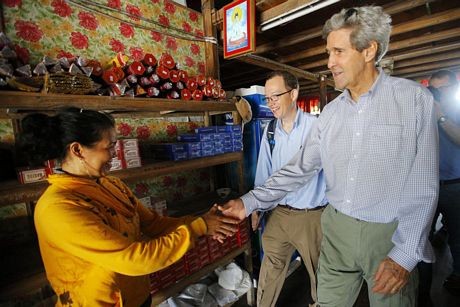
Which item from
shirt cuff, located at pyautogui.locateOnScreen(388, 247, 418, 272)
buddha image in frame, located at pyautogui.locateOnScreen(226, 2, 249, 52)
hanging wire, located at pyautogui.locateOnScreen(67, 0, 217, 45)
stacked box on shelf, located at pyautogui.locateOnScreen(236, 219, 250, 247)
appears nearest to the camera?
shirt cuff, located at pyautogui.locateOnScreen(388, 247, 418, 272)

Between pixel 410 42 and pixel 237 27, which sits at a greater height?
pixel 410 42

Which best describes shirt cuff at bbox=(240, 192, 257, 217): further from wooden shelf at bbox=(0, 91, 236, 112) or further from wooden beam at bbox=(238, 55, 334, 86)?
wooden beam at bbox=(238, 55, 334, 86)

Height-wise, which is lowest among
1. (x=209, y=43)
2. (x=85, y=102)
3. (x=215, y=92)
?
(x=85, y=102)

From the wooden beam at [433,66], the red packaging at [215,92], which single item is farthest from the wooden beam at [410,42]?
the red packaging at [215,92]

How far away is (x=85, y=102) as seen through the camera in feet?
4.30

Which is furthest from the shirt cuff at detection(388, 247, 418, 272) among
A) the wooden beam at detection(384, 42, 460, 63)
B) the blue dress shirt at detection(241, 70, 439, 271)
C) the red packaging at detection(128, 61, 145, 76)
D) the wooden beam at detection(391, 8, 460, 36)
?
the wooden beam at detection(384, 42, 460, 63)

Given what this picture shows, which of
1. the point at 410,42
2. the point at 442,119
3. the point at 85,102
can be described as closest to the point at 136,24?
the point at 85,102

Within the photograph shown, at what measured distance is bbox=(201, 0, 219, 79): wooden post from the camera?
2.70 metres

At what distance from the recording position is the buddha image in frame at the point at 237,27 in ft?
7.32

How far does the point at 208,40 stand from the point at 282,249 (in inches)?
91.6

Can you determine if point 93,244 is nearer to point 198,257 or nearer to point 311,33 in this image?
point 198,257

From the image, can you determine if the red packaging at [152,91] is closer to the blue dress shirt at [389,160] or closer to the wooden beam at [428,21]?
the blue dress shirt at [389,160]

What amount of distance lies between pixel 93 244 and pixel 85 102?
0.76 meters

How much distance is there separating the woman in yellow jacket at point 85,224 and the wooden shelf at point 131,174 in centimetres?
23
